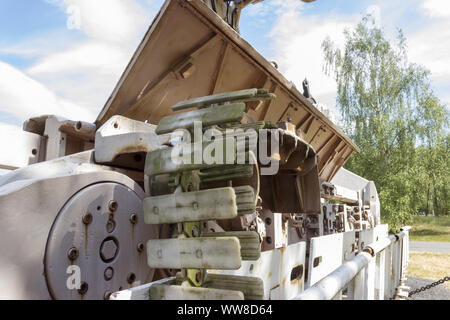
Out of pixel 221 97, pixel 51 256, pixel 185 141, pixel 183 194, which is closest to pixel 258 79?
pixel 221 97

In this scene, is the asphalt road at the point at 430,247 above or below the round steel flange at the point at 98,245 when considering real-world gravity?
below

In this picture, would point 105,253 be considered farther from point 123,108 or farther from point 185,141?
point 123,108

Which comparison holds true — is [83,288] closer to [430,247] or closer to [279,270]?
[279,270]

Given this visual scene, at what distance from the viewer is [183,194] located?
1361 millimetres

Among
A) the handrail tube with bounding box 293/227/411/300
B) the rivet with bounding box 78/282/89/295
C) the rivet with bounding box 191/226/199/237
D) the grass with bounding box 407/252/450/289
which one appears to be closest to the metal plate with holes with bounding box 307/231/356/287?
the handrail tube with bounding box 293/227/411/300

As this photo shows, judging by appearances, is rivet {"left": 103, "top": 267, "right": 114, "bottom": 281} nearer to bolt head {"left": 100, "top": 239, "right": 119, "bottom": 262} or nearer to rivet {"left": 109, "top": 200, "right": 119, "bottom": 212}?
bolt head {"left": 100, "top": 239, "right": 119, "bottom": 262}

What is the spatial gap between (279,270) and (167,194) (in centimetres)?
86

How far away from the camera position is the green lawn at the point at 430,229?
67.7 feet

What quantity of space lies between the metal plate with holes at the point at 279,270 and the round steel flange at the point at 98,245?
45cm

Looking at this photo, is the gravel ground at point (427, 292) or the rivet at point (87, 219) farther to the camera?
the gravel ground at point (427, 292)

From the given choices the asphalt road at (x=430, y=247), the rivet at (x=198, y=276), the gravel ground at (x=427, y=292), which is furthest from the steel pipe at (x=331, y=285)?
the asphalt road at (x=430, y=247)

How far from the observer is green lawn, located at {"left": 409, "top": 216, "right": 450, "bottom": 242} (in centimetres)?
2064

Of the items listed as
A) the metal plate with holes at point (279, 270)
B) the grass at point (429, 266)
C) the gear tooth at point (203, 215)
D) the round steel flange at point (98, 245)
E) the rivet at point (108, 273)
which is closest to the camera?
the gear tooth at point (203, 215)

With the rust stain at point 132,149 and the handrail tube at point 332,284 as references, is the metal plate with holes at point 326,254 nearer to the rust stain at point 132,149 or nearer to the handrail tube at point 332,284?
the handrail tube at point 332,284
